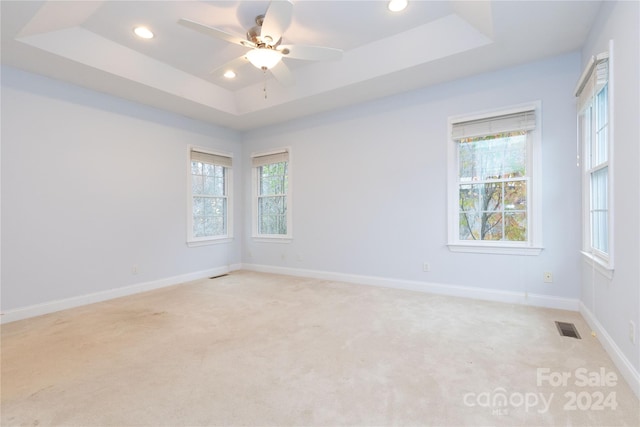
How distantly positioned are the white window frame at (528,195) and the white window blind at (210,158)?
12.5 ft

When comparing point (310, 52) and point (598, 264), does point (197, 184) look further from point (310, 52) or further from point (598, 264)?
point (598, 264)

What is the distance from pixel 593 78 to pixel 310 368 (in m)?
3.16

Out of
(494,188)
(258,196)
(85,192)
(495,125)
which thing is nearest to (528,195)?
(494,188)

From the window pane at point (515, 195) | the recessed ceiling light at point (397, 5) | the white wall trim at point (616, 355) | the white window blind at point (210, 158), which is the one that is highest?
the recessed ceiling light at point (397, 5)

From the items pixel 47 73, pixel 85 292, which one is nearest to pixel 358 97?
pixel 47 73

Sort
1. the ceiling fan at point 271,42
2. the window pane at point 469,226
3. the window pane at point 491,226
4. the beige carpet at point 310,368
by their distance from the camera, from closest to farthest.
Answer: the beige carpet at point 310,368 → the ceiling fan at point 271,42 → the window pane at point 491,226 → the window pane at point 469,226

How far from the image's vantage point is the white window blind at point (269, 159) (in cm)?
536

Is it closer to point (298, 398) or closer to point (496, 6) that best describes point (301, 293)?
point (298, 398)

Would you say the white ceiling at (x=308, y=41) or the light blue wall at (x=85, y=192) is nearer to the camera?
the white ceiling at (x=308, y=41)

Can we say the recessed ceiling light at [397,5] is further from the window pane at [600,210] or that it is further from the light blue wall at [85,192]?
the light blue wall at [85,192]

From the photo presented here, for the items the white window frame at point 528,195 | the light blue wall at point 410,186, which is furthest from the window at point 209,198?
the white window frame at point 528,195

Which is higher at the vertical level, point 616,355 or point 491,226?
point 491,226

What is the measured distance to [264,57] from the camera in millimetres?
2703

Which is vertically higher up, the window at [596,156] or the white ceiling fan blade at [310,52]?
the white ceiling fan blade at [310,52]
